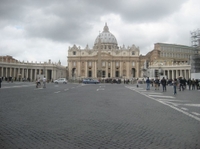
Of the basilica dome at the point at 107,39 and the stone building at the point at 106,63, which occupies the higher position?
the basilica dome at the point at 107,39

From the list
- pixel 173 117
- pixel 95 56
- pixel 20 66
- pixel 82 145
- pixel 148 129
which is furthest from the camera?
pixel 95 56

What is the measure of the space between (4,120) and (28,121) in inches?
32.1

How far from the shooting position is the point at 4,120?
7582 millimetres

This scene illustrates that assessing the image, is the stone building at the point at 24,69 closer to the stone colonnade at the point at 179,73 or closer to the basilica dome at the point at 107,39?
the basilica dome at the point at 107,39

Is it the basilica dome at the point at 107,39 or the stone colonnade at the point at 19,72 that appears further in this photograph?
the basilica dome at the point at 107,39

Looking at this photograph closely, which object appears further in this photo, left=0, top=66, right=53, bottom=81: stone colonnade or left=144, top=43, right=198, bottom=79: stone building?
left=144, top=43, right=198, bottom=79: stone building

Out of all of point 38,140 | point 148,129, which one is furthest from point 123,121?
point 38,140

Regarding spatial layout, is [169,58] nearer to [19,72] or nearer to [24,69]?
[24,69]

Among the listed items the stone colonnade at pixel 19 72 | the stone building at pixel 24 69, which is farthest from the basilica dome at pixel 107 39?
the stone colonnade at pixel 19 72

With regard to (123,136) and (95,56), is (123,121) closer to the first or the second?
(123,136)

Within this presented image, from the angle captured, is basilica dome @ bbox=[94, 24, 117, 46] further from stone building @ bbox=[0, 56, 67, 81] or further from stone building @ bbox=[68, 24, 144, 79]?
stone building @ bbox=[0, 56, 67, 81]

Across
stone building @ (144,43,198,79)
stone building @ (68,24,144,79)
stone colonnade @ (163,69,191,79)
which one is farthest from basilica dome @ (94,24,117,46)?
stone colonnade @ (163,69,191,79)

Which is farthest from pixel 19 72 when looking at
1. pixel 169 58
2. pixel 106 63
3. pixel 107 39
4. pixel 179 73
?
pixel 169 58

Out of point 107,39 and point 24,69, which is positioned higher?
point 107,39
